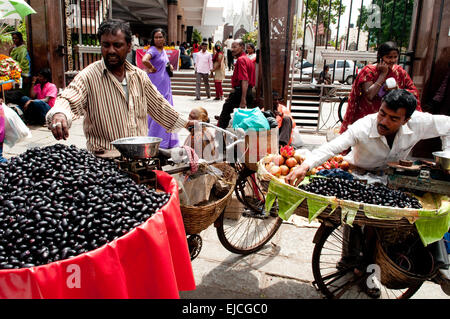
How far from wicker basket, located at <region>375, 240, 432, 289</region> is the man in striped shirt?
62.6 inches

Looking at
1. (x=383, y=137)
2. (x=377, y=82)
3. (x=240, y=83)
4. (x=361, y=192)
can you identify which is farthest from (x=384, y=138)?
(x=240, y=83)

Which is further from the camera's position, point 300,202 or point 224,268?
point 224,268

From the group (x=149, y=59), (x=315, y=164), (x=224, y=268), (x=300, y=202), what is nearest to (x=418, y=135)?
(x=315, y=164)

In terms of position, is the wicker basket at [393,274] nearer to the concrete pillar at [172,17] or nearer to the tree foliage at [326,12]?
the tree foliage at [326,12]

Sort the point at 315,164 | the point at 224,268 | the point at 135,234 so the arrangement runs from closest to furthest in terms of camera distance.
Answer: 1. the point at 135,234
2. the point at 315,164
3. the point at 224,268

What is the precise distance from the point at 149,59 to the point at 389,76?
10.6ft

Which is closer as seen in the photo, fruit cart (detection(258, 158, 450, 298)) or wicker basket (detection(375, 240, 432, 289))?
fruit cart (detection(258, 158, 450, 298))

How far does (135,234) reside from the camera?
1.38m

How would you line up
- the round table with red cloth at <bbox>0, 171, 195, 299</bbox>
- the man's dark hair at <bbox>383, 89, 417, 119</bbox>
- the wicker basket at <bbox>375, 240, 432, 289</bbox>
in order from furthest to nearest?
the man's dark hair at <bbox>383, 89, 417, 119</bbox> → the wicker basket at <bbox>375, 240, 432, 289</bbox> → the round table with red cloth at <bbox>0, 171, 195, 299</bbox>

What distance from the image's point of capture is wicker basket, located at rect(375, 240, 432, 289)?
205cm

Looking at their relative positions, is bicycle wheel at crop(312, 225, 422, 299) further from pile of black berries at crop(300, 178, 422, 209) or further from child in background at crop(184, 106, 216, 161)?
child in background at crop(184, 106, 216, 161)

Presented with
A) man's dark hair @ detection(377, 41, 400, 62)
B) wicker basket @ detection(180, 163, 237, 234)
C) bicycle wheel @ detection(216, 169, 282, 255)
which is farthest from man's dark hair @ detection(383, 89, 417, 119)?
man's dark hair @ detection(377, 41, 400, 62)

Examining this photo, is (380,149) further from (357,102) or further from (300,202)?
(357,102)
